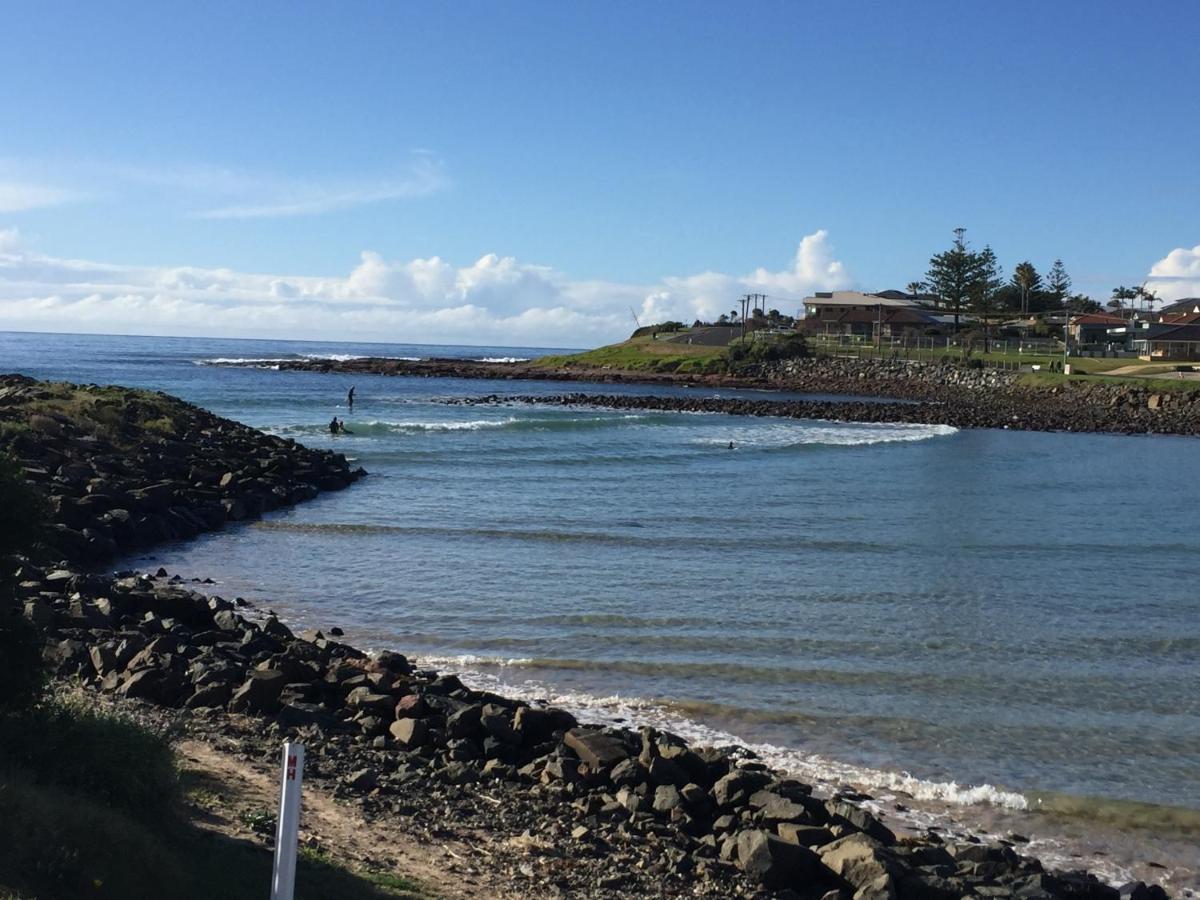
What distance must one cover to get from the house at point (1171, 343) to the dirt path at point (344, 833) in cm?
9560

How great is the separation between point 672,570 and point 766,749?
8.90 m

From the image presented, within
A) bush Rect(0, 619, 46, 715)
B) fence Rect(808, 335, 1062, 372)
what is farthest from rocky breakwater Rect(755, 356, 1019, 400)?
bush Rect(0, 619, 46, 715)

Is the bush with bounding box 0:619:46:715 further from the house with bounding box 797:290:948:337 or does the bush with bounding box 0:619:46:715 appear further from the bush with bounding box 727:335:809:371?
the house with bounding box 797:290:948:337

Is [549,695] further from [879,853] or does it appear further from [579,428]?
[579,428]

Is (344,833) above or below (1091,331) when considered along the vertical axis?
below

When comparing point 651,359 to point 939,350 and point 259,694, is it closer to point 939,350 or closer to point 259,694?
point 939,350

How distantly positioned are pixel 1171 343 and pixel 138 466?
291 ft

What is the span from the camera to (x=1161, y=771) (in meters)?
11.0

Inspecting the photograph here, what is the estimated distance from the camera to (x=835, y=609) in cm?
1708

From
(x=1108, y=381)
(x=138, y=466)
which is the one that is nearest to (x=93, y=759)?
(x=138, y=466)

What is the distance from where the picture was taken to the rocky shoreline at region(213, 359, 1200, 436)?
63156 mm

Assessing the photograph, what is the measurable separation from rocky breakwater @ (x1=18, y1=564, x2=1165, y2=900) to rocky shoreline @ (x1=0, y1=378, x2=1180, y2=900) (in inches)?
0.7

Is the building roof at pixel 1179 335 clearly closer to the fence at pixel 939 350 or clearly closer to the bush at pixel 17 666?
the fence at pixel 939 350

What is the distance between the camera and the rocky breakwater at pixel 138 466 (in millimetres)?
21781
